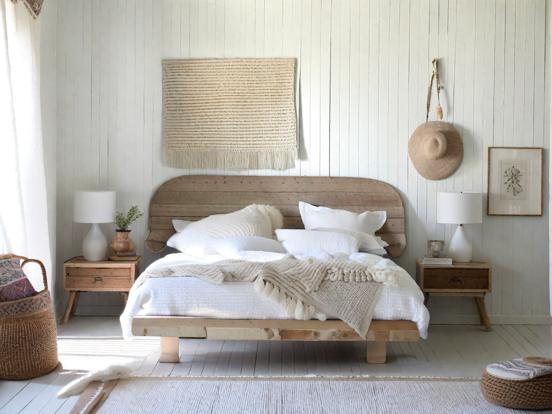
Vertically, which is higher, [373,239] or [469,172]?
[469,172]

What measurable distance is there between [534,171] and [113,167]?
3247mm

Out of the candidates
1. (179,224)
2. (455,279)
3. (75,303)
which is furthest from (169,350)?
(455,279)

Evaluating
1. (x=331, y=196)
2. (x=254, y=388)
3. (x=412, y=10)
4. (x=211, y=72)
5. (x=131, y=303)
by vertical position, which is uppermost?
(x=412, y=10)

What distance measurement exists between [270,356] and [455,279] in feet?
5.16

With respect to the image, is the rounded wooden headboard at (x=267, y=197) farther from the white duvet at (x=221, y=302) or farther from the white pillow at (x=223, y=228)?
the white duvet at (x=221, y=302)

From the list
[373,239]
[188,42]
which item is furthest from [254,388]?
[188,42]

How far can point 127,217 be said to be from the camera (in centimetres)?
554

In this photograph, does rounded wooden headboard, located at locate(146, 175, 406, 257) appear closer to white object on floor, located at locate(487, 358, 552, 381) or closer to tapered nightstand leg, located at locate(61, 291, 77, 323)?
tapered nightstand leg, located at locate(61, 291, 77, 323)

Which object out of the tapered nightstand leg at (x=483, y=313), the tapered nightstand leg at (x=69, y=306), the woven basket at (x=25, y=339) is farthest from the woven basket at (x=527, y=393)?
the tapered nightstand leg at (x=69, y=306)

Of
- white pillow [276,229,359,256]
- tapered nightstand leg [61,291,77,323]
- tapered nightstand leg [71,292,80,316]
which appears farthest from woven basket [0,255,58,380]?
white pillow [276,229,359,256]

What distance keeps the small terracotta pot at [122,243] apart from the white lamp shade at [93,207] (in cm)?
14

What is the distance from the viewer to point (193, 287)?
13.7ft

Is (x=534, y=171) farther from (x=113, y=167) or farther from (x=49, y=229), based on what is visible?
(x=49, y=229)

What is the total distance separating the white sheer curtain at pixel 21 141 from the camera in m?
4.40
